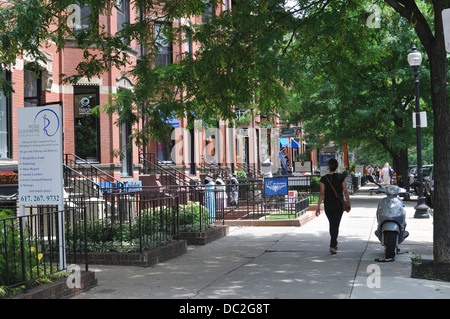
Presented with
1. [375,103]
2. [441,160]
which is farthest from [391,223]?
[375,103]

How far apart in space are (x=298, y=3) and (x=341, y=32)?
59.7 inches

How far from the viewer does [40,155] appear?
755cm

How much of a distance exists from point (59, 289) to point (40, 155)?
6.25 feet

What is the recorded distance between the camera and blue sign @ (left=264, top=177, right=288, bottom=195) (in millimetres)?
17109

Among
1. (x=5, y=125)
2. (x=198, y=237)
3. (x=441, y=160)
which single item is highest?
(x=5, y=125)

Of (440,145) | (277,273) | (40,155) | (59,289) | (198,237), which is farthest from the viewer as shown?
(198,237)

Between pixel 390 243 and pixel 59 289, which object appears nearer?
pixel 59 289

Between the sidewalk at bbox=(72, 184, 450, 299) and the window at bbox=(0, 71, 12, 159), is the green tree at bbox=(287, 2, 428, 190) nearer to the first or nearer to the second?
the sidewalk at bbox=(72, 184, 450, 299)

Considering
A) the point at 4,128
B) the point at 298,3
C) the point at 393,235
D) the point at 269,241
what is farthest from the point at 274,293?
the point at 4,128

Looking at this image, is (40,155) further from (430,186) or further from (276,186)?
(430,186)

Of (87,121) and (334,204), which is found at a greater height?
(87,121)

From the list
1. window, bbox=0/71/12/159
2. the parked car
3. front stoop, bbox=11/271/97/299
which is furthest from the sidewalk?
the parked car

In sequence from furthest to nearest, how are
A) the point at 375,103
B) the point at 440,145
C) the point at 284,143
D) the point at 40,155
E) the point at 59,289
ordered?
the point at 284,143, the point at 375,103, the point at 440,145, the point at 40,155, the point at 59,289

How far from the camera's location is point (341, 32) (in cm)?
1052
